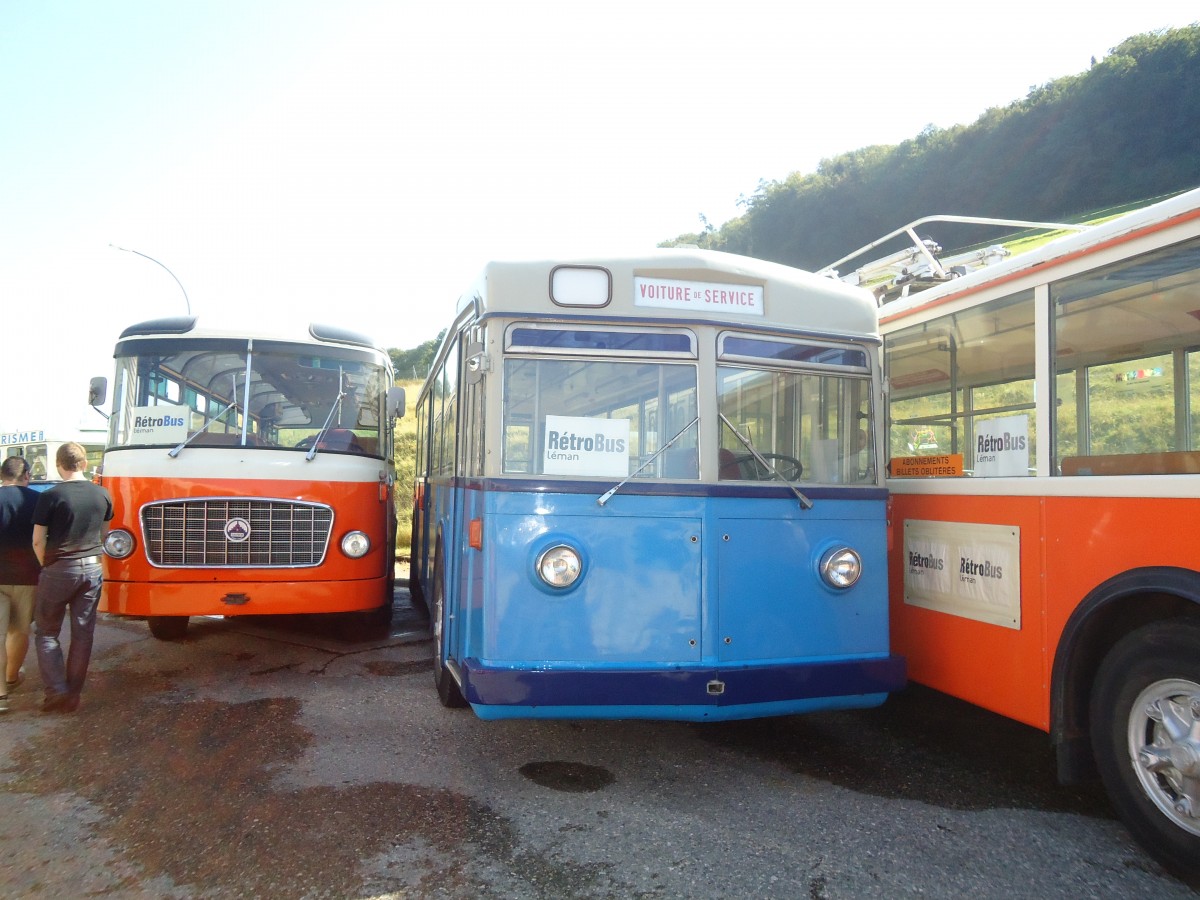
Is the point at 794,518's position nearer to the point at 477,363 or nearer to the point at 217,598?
the point at 477,363

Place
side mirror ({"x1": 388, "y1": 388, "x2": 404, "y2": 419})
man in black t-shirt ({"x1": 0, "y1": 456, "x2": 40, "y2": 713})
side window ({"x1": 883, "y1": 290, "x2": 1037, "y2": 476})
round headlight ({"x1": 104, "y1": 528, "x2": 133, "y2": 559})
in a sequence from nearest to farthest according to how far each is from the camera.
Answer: side window ({"x1": 883, "y1": 290, "x2": 1037, "y2": 476}) → man in black t-shirt ({"x1": 0, "y1": 456, "x2": 40, "y2": 713}) → round headlight ({"x1": 104, "y1": 528, "x2": 133, "y2": 559}) → side mirror ({"x1": 388, "y1": 388, "x2": 404, "y2": 419})

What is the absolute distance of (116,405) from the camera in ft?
22.9

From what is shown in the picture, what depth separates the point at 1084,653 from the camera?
3.84 meters

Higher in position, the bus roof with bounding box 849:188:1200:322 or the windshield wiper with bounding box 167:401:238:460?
the bus roof with bounding box 849:188:1200:322

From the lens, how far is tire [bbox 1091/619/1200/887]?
3.26 m

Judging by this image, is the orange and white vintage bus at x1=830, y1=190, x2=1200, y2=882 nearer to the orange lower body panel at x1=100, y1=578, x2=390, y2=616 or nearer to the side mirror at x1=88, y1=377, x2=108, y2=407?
the orange lower body panel at x1=100, y1=578, x2=390, y2=616

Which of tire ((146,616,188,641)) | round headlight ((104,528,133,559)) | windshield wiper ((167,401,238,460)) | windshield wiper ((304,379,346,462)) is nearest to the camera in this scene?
round headlight ((104,528,133,559))

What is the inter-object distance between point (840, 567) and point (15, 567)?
5.45 metres

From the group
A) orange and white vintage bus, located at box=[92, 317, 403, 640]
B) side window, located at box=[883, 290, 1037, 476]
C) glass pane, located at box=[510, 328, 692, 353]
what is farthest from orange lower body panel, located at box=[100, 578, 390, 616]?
side window, located at box=[883, 290, 1037, 476]

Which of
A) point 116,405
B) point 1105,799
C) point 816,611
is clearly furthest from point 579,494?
point 116,405

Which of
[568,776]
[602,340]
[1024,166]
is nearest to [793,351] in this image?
[602,340]

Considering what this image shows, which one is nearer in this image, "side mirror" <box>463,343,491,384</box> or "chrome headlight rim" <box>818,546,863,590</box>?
"side mirror" <box>463,343,491,384</box>

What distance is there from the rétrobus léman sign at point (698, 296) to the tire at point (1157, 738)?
90.9 inches

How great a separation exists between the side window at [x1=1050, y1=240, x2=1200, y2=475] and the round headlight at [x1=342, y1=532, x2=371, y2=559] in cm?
507
